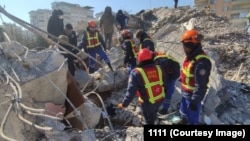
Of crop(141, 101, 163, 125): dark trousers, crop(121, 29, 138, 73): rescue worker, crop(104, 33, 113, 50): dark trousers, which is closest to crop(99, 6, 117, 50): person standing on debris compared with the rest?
crop(104, 33, 113, 50): dark trousers

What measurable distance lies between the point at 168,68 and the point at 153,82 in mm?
888

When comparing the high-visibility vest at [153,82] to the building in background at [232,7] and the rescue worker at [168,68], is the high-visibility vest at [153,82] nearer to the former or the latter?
the rescue worker at [168,68]

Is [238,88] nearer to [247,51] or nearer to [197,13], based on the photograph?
[247,51]

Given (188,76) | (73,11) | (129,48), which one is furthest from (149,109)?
(73,11)

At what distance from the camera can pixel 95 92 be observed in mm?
4590

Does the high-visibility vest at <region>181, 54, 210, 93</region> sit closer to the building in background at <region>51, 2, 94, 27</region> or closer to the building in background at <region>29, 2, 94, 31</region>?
the building in background at <region>29, 2, 94, 31</region>

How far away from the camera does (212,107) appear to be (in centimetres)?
562

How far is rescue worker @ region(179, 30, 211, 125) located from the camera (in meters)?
3.70

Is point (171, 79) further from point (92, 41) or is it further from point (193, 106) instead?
point (92, 41)

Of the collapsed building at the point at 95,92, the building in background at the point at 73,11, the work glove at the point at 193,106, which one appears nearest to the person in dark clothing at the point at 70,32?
the collapsed building at the point at 95,92

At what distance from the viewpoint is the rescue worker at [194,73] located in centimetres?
370

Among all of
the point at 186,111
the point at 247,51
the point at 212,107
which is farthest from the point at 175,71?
the point at 247,51

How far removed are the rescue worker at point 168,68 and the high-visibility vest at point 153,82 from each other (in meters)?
0.55

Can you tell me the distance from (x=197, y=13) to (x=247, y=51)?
4.21m
